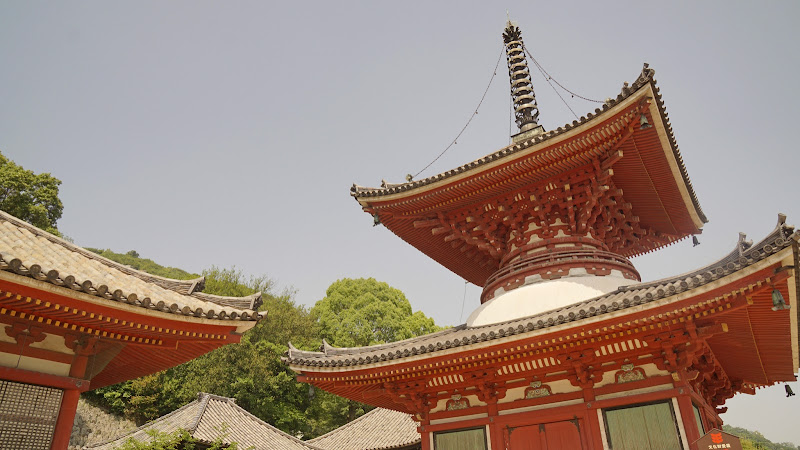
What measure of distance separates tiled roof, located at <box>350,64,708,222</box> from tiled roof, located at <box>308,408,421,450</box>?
1135cm

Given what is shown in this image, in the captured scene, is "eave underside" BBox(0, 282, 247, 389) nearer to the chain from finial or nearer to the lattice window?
the lattice window

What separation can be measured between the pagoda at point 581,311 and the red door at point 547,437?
0.03 metres

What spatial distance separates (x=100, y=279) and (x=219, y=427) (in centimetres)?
1446

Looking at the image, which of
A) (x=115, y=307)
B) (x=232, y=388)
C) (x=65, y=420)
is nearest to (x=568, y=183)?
(x=115, y=307)

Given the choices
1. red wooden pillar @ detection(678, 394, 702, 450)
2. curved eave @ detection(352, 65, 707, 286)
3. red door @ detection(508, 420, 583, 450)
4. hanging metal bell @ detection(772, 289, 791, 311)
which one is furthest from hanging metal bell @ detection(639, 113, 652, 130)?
red door @ detection(508, 420, 583, 450)

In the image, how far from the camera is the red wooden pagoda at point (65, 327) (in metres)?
6.73

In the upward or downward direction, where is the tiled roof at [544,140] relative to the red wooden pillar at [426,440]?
upward

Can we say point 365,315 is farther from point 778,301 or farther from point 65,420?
point 778,301

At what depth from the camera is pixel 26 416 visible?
741 cm

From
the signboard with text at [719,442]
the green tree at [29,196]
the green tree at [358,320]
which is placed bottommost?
the signboard with text at [719,442]

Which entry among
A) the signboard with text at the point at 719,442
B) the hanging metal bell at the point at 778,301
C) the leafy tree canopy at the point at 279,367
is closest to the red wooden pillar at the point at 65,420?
the signboard with text at the point at 719,442

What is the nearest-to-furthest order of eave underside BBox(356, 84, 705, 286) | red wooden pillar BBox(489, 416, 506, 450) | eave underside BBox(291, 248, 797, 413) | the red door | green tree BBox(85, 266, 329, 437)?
eave underside BBox(291, 248, 797, 413) < the red door < red wooden pillar BBox(489, 416, 506, 450) < eave underside BBox(356, 84, 705, 286) < green tree BBox(85, 266, 329, 437)

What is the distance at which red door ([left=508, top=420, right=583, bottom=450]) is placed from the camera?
31.6ft

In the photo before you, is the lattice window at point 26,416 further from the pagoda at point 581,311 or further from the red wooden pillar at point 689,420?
the red wooden pillar at point 689,420
